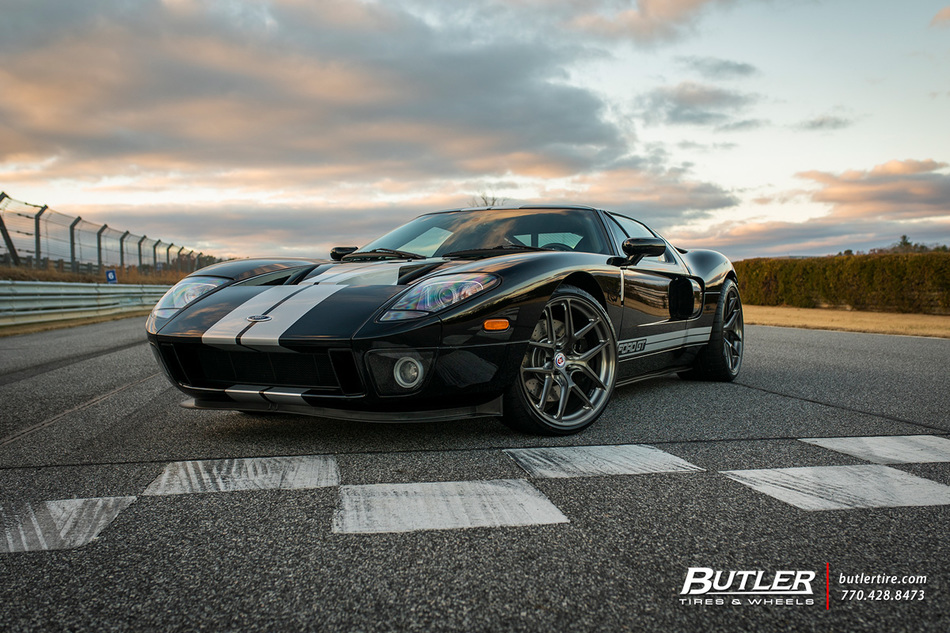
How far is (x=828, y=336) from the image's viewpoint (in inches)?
382

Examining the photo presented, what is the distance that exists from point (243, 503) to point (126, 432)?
144cm

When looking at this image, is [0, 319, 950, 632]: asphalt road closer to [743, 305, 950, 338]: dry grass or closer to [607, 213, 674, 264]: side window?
[607, 213, 674, 264]: side window

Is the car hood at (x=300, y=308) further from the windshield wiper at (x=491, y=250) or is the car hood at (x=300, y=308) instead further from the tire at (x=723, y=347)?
the tire at (x=723, y=347)

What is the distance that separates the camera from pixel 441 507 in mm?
2166

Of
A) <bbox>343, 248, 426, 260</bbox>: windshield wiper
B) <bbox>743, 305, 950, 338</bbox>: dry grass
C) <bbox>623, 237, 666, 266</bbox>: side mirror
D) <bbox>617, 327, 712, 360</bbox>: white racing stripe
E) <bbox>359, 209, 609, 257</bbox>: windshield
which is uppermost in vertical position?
<bbox>359, 209, 609, 257</bbox>: windshield

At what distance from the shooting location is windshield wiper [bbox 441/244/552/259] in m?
3.54

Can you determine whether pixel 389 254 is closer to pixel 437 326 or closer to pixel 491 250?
pixel 491 250

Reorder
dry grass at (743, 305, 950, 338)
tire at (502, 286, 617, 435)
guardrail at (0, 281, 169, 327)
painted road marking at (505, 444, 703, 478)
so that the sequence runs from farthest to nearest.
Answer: guardrail at (0, 281, 169, 327)
dry grass at (743, 305, 950, 338)
tire at (502, 286, 617, 435)
painted road marking at (505, 444, 703, 478)

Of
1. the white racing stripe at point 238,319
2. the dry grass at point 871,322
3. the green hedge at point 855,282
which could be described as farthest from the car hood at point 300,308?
the green hedge at point 855,282

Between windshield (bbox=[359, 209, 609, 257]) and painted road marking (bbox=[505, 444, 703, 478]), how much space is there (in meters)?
1.29

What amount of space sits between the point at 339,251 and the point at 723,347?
9.52 feet

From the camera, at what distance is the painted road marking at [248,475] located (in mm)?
2369

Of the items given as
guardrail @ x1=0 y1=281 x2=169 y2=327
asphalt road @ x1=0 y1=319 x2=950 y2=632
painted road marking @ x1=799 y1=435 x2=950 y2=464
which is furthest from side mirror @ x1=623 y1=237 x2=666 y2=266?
guardrail @ x1=0 y1=281 x2=169 y2=327

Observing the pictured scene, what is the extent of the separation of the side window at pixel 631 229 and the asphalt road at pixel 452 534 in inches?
46.9
